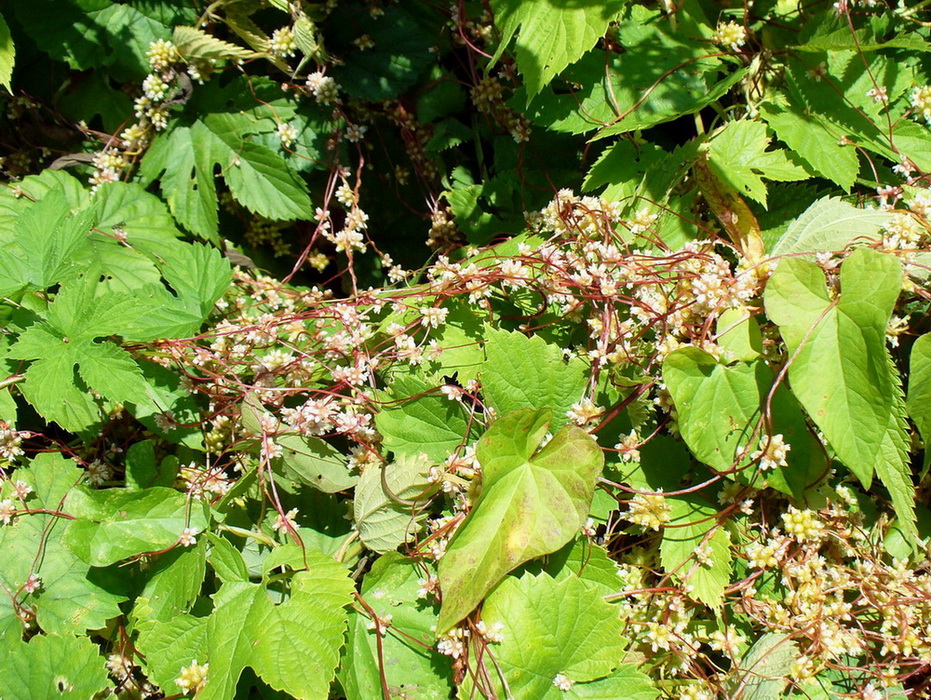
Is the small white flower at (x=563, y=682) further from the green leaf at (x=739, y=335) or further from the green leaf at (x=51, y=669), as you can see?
the green leaf at (x=51, y=669)

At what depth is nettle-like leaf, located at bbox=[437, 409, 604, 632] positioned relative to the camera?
59.3 inches

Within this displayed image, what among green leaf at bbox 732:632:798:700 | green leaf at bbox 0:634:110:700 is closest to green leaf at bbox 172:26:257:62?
green leaf at bbox 0:634:110:700

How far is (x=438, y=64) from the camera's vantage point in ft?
7.72

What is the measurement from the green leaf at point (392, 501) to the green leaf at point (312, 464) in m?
0.08

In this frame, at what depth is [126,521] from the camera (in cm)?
178

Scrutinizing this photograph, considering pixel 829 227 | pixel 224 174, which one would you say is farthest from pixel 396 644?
pixel 224 174

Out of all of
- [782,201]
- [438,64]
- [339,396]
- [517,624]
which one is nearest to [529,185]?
[438,64]

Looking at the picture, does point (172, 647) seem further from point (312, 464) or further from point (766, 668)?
point (766, 668)

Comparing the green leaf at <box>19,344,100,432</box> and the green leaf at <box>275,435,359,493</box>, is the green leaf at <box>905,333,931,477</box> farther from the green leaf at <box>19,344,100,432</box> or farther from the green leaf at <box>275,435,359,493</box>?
the green leaf at <box>19,344,100,432</box>

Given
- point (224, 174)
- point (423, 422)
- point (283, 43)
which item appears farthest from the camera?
point (224, 174)

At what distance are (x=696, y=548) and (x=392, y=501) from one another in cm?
72

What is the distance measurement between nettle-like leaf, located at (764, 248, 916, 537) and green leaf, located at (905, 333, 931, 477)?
0.10m

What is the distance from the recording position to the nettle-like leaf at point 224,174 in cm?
231

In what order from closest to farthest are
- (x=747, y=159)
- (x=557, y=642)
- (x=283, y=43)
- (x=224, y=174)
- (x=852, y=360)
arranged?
1. (x=852, y=360)
2. (x=557, y=642)
3. (x=747, y=159)
4. (x=283, y=43)
5. (x=224, y=174)
